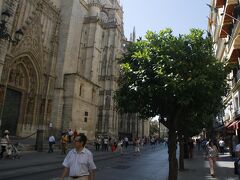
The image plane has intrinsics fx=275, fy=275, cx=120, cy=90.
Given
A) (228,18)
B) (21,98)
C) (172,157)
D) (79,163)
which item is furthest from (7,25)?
(79,163)

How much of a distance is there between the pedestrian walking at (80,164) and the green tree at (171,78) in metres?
4.79

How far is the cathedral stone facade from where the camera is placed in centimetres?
2369

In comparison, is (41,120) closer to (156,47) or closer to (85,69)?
(85,69)

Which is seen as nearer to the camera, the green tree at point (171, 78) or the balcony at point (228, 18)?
the green tree at point (171, 78)

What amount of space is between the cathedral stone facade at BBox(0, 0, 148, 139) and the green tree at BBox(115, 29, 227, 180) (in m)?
12.5

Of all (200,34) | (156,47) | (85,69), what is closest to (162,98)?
(156,47)

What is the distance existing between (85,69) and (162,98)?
2697 centimetres

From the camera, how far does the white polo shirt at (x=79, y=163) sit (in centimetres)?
437

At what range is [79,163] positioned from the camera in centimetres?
440

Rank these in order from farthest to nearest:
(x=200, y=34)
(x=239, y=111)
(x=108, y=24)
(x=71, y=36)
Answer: (x=108, y=24), (x=71, y=36), (x=239, y=111), (x=200, y=34)

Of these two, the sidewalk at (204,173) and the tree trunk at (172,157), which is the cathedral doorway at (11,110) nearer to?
the sidewalk at (204,173)

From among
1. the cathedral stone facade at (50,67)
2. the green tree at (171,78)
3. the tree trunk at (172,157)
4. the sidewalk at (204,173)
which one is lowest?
the sidewalk at (204,173)

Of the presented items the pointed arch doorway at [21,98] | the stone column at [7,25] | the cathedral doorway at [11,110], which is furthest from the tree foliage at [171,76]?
the cathedral doorway at [11,110]

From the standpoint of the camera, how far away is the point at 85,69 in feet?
116
